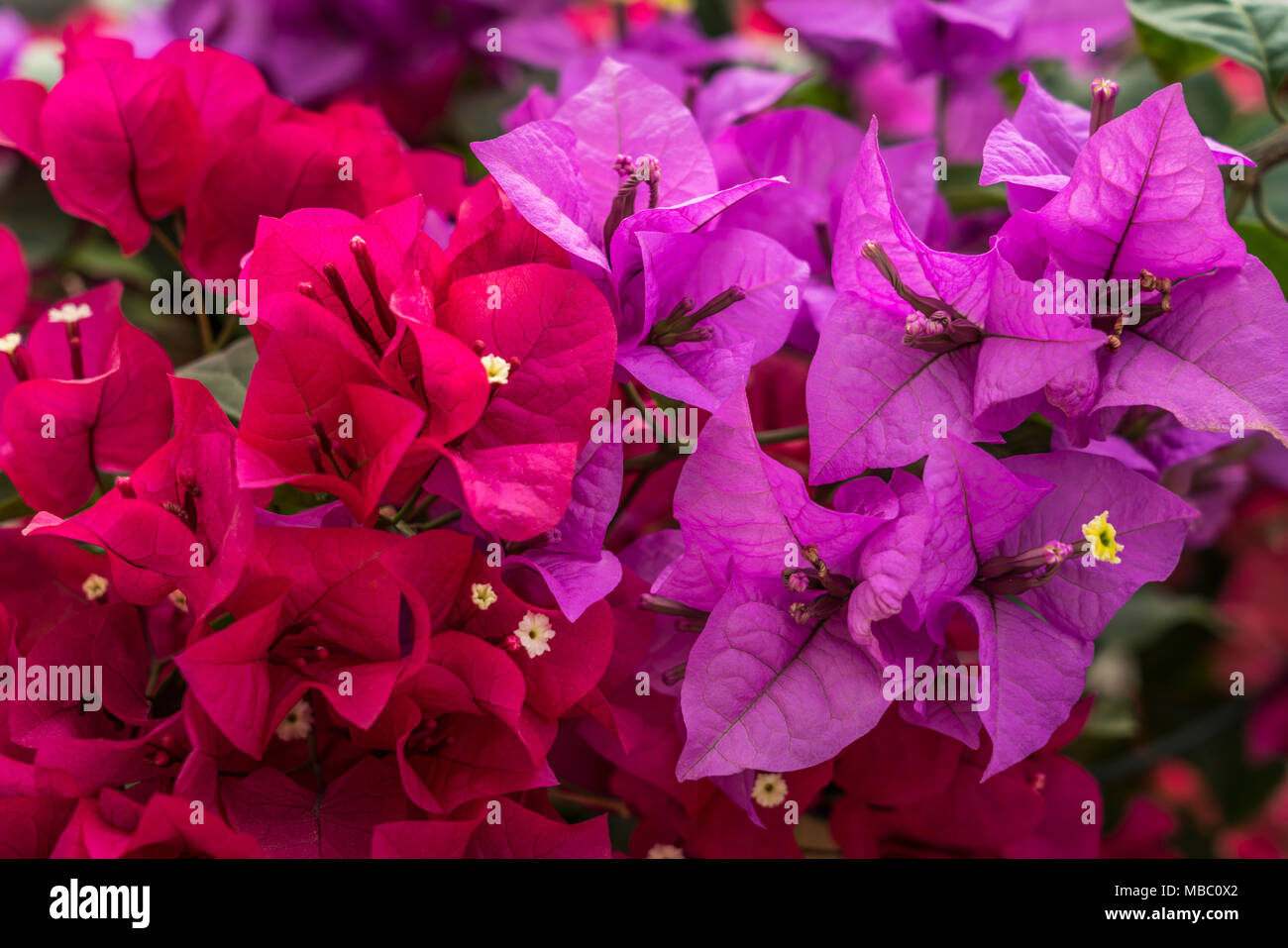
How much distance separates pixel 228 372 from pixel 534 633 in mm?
250

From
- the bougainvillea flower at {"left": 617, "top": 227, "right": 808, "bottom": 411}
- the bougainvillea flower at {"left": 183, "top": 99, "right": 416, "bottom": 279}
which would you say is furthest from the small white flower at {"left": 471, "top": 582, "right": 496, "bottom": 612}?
the bougainvillea flower at {"left": 183, "top": 99, "right": 416, "bottom": 279}

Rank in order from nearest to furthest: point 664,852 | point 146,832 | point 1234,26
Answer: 1. point 146,832
2. point 664,852
3. point 1234,26

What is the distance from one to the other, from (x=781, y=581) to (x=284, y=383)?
0.77 ft

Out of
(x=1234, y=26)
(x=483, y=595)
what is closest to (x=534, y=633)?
(x=483, y=595)

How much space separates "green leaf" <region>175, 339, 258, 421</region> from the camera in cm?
54

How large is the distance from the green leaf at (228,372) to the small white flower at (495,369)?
0.59 ft

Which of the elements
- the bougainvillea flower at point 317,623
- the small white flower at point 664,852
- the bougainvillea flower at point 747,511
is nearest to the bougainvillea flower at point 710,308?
the bougainvillea flower at point 747,511

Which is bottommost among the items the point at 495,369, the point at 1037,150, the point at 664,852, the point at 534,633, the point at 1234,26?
the point at 664,852

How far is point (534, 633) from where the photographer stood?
0.44m

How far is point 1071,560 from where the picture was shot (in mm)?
462

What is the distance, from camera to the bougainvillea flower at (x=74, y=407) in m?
0.48

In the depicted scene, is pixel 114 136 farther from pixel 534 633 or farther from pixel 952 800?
pixel 952 800
